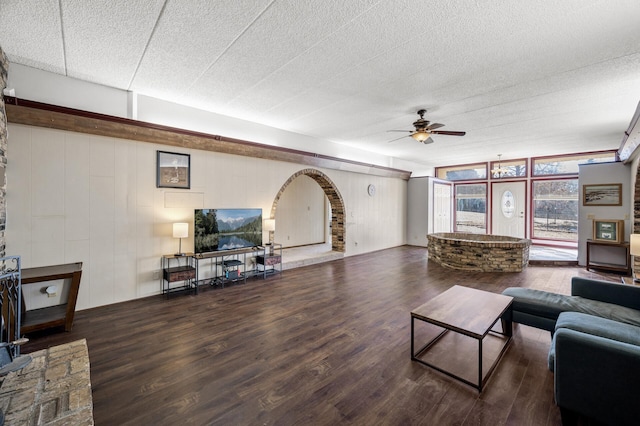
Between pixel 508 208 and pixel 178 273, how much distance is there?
399 inches

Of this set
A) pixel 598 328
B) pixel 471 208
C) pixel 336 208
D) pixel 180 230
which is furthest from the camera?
pixel 471 208

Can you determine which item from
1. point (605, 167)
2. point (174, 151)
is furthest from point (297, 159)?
point (605, 167)

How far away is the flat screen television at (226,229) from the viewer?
4530 millimetres

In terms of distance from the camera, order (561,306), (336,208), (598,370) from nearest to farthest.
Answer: (598,370) < (561,306) < (336,208)

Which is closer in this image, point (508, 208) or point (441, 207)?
point (508, 208)

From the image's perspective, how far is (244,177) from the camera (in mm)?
5234

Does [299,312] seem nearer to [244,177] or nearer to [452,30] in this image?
[244,177]

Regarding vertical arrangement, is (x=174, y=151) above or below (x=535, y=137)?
below

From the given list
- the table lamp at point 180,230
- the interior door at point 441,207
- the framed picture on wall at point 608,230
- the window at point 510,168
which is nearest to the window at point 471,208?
the interior door at point 441,207

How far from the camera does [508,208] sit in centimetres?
930

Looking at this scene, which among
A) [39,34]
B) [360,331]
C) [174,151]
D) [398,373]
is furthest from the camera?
[174,151]

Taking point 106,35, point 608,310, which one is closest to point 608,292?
point 608,310

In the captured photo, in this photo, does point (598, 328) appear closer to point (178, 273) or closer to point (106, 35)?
point (178, 273)

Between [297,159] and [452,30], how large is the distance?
155 inches
